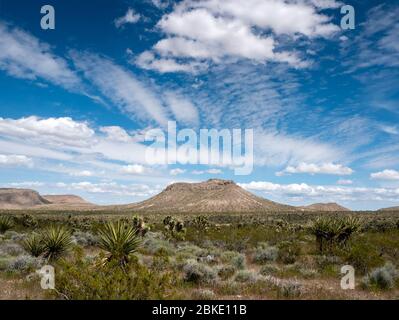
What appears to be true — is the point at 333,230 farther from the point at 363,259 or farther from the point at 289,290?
the point at 289,290

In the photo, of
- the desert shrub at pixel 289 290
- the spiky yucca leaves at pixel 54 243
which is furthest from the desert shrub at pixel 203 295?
the spiky yucca leaves at pixel 54 243

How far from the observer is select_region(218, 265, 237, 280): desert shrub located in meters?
14.2

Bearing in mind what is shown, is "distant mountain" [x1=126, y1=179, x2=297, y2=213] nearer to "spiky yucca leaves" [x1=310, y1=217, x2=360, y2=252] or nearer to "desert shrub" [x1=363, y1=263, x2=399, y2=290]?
"spiky yucca leaves" [x1=310, y1=217, x2=360, y2=252]

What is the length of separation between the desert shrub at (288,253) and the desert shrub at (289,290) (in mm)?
6714

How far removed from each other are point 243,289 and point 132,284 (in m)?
4.73

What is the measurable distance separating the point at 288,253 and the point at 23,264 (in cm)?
1175

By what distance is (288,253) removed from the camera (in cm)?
1909

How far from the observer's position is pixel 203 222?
41812 millimetres

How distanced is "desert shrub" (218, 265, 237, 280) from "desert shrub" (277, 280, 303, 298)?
283cm

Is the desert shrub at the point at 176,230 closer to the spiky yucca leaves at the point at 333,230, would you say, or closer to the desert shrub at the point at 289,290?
the spiky yucca leaves at the point at 333,230

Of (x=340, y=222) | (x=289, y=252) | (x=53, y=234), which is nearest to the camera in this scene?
(x=53, y=234)
